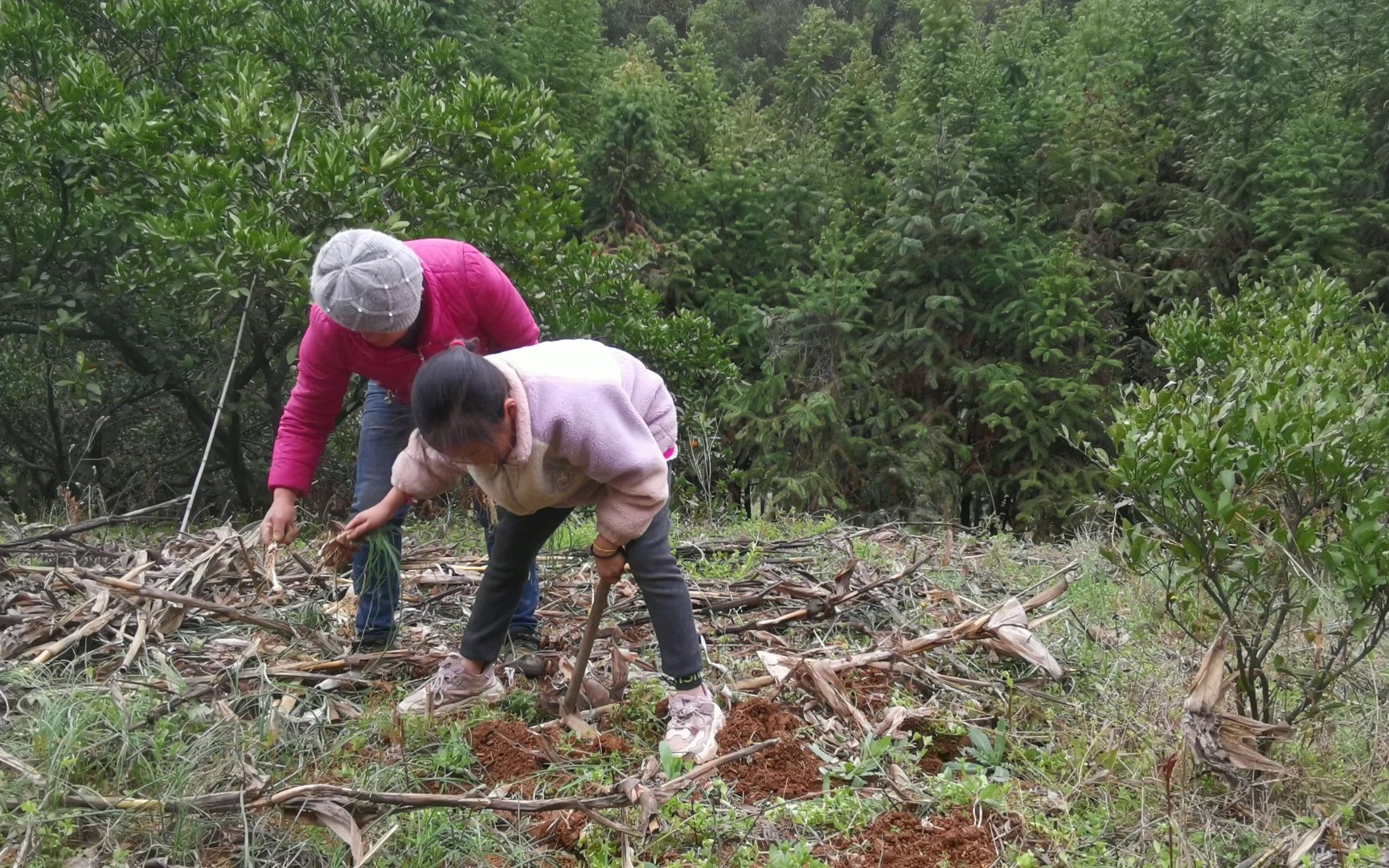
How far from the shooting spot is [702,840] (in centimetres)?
252

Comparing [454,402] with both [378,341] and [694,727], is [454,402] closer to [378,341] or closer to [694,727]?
[378,341]

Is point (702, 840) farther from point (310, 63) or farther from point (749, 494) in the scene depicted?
point (749, 494)

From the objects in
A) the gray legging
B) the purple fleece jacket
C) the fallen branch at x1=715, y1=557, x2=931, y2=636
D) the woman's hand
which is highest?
the purple fleece jacket

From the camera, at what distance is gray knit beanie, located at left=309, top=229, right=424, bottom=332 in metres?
2.72

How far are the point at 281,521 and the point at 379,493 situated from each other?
0.36 metres

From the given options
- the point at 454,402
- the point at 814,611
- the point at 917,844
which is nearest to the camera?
the point at 454,402

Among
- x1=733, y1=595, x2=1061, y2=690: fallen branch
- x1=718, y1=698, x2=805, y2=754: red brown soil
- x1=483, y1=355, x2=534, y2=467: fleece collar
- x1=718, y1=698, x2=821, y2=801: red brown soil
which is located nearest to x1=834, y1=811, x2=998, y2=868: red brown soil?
x1=718, y1=698, x2=821, y2=801: red brown soil

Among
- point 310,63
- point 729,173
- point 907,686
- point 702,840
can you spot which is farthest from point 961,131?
point 702,840

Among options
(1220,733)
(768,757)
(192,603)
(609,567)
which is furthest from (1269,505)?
→ (192,603)

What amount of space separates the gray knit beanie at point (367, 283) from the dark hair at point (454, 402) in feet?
1.35

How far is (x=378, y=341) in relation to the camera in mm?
2904

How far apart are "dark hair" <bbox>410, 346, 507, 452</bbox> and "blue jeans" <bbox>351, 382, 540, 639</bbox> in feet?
2.91

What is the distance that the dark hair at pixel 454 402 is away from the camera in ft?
7.80

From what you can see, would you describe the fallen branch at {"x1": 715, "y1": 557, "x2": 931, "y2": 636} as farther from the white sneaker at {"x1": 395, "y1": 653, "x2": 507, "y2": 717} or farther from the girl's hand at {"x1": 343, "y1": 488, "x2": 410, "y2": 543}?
the girl's hand at {"x1": 343, "y1": 488, "x2": 410, "y2": 543}
